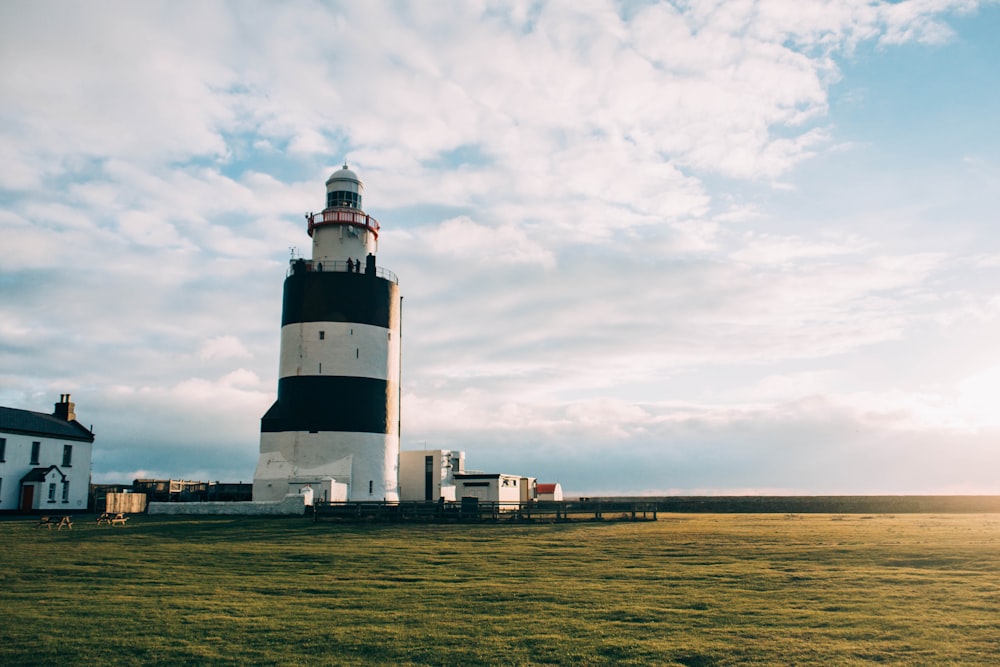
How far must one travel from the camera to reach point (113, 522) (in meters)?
33.9

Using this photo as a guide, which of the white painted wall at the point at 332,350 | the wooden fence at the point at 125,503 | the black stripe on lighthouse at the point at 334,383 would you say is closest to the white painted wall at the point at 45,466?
the wooden fence at the point at 125,503

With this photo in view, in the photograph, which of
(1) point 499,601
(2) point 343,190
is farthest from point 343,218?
(1) point 499,601

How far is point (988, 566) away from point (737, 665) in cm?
1298

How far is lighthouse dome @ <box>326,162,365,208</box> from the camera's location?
48.8 meters

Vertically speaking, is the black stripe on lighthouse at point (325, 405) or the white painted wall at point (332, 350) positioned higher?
the white painted wall at point (332, 350)

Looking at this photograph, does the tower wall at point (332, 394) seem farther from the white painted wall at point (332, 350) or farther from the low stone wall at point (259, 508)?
the low stone wall at point (259, 508)

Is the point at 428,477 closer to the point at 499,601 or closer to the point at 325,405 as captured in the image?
the point at 325,405

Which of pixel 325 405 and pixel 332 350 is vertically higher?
pixel 332 350

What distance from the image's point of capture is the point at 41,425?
155ft

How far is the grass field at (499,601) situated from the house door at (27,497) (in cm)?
2048

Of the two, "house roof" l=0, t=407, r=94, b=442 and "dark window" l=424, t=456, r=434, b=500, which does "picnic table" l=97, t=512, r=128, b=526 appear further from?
"dark window" l=424, t=456, r=434, b=500

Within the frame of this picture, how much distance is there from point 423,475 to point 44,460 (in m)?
24.2

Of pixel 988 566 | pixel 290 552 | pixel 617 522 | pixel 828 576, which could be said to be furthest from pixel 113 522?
pixel 988 566

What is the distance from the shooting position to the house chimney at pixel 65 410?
51.6 metres
